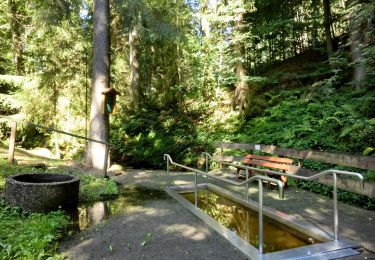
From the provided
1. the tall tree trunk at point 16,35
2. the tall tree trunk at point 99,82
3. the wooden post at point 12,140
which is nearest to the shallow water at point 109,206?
the tall tree trunk at point 99,82

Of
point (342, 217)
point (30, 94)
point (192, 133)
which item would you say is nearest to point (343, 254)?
point (342, 217)

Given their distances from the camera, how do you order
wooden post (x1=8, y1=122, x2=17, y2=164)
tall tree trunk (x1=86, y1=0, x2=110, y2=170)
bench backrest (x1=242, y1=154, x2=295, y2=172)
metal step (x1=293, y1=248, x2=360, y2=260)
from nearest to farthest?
metal step (x1=293, y1=248, x2=360, y2=260) < bench backrest (x1=242, y1=154, x2=295, y2=172) < wooden post (x1=8, y1=122, x2=17, y2=164) < tall tree trunk (x1=86, y1=0, x2=110, y2=170)

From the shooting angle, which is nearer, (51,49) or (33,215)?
(33,215)

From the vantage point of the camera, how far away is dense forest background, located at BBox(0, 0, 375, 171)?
36.0 ft

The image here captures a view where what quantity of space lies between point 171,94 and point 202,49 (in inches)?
157

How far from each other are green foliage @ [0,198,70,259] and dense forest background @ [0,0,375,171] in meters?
7.08

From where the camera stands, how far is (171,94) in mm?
19172

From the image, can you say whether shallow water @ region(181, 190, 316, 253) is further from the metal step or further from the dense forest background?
the dense forest background

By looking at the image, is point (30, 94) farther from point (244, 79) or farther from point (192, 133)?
point (244, 79)

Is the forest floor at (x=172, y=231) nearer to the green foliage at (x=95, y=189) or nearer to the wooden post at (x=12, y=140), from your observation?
the green foliage at (x=95, y=189)

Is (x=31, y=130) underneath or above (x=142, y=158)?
above

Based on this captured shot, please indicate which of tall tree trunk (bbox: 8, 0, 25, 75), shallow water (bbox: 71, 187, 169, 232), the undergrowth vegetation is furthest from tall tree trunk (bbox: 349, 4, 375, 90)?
tall tree trunk (bbox: 8, 0, 25, 75)

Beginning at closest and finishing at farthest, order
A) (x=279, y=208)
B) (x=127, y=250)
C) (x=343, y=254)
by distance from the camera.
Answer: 1. (x=343, y=254)
2. (x=127, y=250)
3. (x=279, y=208)

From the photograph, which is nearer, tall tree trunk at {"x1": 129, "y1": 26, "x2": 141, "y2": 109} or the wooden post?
the wooden post
